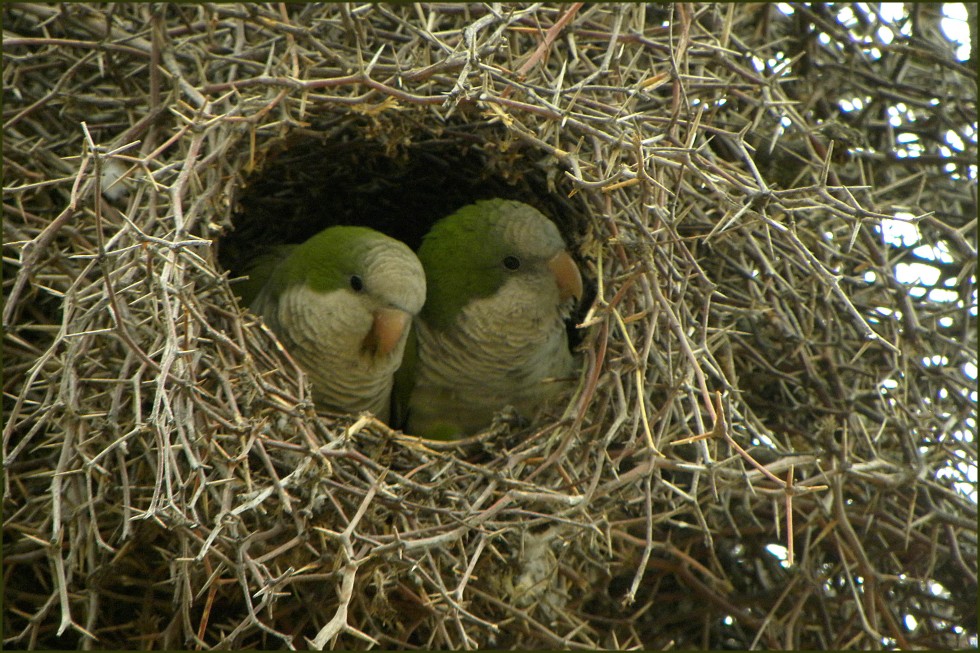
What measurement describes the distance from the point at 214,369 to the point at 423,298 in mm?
762

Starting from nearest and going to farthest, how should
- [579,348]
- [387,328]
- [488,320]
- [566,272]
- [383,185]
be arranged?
1. [579,348]
2. [387,328]
3. [566,272]
4. [488,320]
5. [383,185]

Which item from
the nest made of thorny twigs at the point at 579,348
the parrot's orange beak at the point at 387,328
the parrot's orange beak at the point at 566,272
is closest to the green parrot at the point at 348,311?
the parrot's orange beak at the point at 387,328

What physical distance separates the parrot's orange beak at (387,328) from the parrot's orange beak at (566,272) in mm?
450

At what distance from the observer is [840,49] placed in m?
3.03

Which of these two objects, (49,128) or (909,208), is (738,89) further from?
(49,128)

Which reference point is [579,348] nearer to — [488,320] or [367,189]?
[488,320]

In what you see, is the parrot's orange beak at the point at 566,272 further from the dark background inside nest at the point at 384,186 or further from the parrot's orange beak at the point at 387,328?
the parrot's orange beak at the point at 387,328

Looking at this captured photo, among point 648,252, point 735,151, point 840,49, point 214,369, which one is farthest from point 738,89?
point 214,369

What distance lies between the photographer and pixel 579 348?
2.74 metres

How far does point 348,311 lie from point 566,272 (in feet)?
2.05

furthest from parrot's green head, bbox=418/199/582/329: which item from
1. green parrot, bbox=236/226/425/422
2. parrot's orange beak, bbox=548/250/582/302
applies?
green parrot, bbox=236/226/425/422

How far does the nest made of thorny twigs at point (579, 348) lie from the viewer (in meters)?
2.23

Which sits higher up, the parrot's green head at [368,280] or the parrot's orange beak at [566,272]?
the parrot's orange beak at [566,272]

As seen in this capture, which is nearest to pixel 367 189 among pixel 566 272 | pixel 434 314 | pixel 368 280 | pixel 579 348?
pixel 434 314
